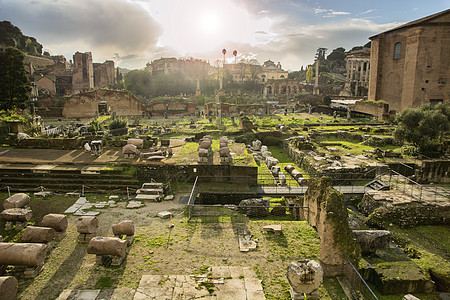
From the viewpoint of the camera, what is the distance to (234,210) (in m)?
11.2

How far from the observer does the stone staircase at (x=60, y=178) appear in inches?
497

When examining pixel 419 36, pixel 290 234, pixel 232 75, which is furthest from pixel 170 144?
pixel 232 75

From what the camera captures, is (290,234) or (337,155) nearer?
(290,234)

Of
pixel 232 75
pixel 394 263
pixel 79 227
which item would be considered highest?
pixel 232 75

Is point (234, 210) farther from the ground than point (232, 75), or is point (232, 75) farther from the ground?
point (232, 75)

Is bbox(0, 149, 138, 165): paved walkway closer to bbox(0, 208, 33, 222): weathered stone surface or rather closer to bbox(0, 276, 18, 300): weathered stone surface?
bbox(0, 208, 33, 222): weathered stone surface

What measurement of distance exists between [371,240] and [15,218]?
1106 cm

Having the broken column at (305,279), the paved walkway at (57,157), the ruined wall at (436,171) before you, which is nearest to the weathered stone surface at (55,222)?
the paved walkway at (57,157)

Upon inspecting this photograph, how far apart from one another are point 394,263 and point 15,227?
11.4 m

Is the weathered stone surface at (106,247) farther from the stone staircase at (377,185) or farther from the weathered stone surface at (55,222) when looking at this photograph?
the stone staircase at (377,185)

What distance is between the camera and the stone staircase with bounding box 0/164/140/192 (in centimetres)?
1262

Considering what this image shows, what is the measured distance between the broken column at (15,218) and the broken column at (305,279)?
327 inches

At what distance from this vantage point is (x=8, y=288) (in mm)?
6066

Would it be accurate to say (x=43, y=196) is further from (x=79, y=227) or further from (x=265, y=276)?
(x=265, y=276)
